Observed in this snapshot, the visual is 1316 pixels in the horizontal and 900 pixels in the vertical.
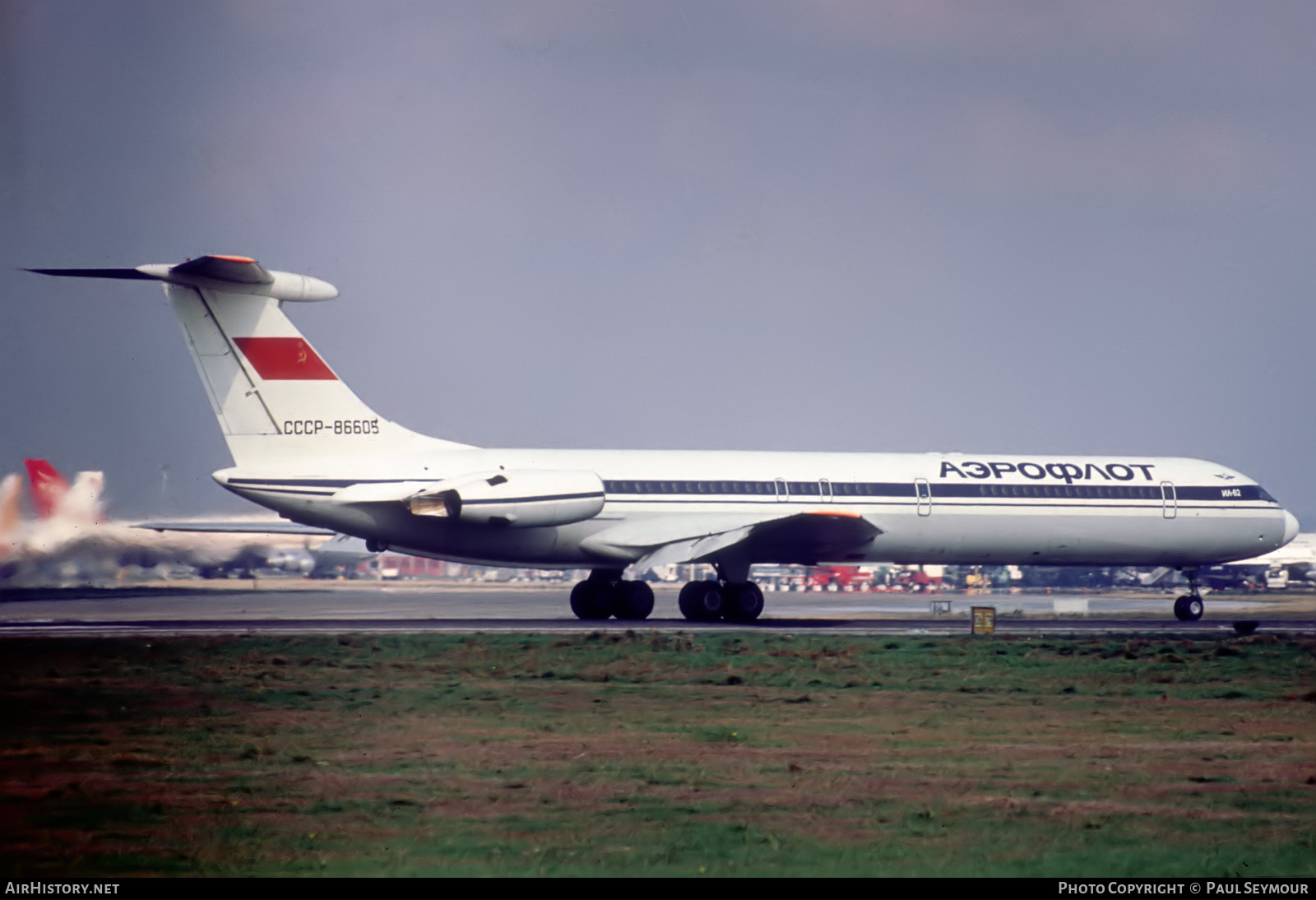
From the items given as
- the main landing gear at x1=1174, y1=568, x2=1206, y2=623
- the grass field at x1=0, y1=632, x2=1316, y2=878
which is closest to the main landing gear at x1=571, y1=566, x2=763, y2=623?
the main landing gear at x1=1174, y1=568, x2=1206, y2=623

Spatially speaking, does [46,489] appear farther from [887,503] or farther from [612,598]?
[887,503]

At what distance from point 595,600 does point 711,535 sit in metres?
2.98

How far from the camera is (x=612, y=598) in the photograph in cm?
3256

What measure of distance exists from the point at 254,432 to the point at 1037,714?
56.2 feet

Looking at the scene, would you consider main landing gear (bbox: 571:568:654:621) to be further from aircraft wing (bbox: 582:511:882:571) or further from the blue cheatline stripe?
the blue cheatline stripe

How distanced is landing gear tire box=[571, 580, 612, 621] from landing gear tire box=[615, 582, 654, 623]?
0.19m

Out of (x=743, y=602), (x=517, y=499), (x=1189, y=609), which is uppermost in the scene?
(x=517, y=499)

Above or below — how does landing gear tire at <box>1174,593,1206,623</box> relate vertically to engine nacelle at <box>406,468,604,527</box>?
below

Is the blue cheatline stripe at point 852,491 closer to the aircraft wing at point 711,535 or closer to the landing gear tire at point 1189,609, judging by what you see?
the aircraft wing at point 711,535

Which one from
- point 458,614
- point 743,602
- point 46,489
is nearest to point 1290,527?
point 743,602

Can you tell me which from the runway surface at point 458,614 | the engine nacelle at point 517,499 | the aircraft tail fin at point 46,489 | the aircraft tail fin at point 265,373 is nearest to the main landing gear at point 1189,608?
the runway surface at point 458,614

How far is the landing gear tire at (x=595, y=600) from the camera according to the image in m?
32.6

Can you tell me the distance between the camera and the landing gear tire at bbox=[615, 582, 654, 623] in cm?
3234

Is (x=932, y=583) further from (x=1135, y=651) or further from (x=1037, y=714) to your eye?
(x=1037, y=714)
